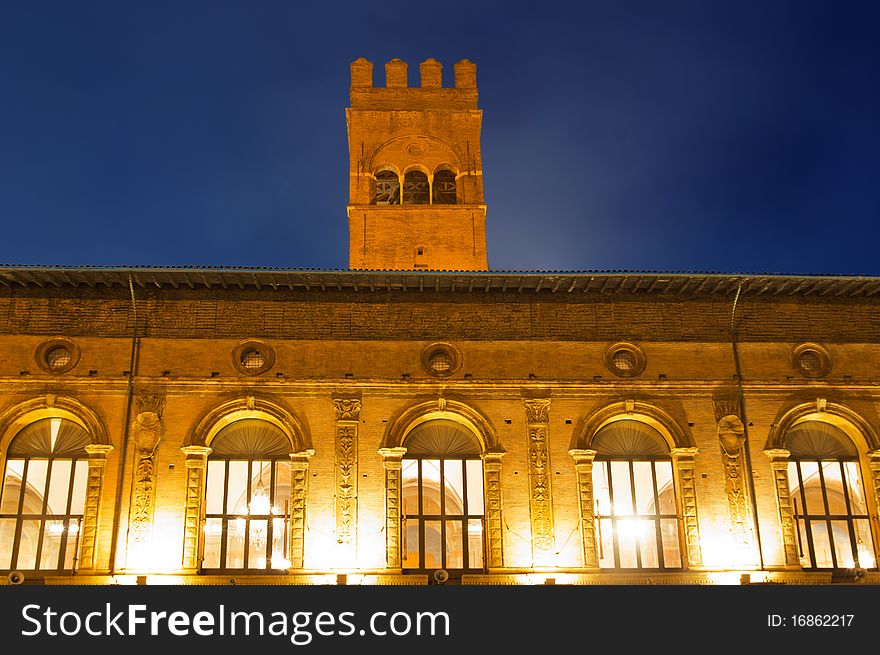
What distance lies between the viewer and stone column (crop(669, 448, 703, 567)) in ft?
70.2

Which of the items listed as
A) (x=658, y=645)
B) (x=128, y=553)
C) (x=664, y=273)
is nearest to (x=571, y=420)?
(x=664, y=273)

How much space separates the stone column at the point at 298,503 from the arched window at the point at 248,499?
0.93 feet

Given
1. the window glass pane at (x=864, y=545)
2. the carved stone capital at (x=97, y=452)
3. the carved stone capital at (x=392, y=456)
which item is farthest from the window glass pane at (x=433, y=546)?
the window glass pane at (x=864, y=545)

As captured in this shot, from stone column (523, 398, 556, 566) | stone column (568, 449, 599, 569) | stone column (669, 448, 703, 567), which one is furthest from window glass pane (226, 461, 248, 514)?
stone column (669, 448, 703, 567)

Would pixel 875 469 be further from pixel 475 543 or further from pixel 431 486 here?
pixel 431 486

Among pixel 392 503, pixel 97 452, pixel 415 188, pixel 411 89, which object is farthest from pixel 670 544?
pixel 411 89

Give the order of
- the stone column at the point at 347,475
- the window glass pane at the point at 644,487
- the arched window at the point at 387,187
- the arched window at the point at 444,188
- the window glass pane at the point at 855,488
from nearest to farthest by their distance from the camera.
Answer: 1. the stone column at the point at 347,475
2. the window glass pane at the point at 644,487
3. the window glass pane at the point at 855,488
4. the arched window at the point at 444,188
5. the arched window at the point at 387,187

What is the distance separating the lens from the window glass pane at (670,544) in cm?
2166

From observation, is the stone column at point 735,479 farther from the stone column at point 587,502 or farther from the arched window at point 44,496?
the arched window at point 44,496

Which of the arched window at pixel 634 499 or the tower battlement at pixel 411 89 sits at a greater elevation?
the tower battlement at pixel 411 89

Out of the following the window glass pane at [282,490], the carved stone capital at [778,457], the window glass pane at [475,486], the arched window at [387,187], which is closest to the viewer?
the window glass pane at [282,490]

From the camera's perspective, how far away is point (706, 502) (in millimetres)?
21859

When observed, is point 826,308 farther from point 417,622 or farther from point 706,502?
point 417,622

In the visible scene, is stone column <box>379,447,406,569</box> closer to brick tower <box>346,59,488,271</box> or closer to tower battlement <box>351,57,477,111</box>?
brick tower <box>346,59,488,271</box>
